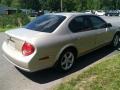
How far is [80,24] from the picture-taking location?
22.0 feet

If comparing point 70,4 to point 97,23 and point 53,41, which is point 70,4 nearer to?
point 97,23

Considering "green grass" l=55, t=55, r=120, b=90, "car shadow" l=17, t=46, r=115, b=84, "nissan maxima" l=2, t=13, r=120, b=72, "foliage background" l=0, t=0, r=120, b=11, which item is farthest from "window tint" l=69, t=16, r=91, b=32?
"foliage background" l=0, t=0, r=120, b=11

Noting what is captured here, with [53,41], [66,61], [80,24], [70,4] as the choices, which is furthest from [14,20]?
[70,4]

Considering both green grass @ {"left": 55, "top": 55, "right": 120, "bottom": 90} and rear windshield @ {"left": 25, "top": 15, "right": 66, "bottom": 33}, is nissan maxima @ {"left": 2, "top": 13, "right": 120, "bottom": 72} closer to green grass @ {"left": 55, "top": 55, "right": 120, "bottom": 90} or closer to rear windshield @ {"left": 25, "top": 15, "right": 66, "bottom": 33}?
rear windshield @ {"left": 25, "top": 15, "right": 66, "bottom": 33}

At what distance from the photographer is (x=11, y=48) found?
6094mm

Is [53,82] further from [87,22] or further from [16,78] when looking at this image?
[87,22]

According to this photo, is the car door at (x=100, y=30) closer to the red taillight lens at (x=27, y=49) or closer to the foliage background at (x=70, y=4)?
the red taillight lens at (x=27, y=49)

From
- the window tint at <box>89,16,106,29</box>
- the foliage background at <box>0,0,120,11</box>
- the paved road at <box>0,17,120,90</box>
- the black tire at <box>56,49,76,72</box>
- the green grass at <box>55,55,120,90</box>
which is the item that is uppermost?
the foliage background at <box>0,0,120,11</box>

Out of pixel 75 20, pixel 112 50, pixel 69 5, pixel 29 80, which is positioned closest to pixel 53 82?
pixel 29 80

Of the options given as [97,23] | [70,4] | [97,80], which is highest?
[70,4]

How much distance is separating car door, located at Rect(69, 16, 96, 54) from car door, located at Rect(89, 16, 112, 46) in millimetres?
278

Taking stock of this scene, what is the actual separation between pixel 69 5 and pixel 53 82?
66.3 m

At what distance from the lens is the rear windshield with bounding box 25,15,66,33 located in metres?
6.09

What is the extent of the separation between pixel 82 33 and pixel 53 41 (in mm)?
1250
